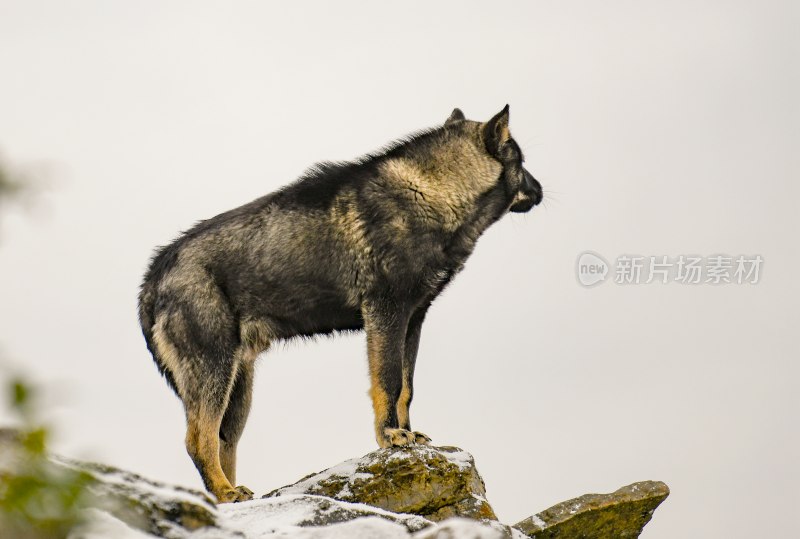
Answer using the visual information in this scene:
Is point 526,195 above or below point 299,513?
above

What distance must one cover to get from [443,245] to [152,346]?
3.10m

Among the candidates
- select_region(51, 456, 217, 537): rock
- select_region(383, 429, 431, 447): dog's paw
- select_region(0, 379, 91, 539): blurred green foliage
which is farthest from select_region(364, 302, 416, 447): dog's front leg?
select_region(0, 379, 91, 539): blurred green foliage

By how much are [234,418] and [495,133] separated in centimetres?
403

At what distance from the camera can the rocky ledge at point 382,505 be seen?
5.11 metres

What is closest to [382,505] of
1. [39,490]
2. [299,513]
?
[299,513]

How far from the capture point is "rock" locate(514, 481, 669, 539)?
32.4 feet

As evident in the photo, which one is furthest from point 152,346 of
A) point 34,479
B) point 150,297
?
point 34,479

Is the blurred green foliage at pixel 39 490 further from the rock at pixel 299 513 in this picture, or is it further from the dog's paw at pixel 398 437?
the dog's paw at pixel 398 437

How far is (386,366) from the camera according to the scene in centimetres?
978

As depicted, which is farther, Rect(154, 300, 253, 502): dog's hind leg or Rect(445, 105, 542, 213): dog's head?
Rect(445, 105, 542, 213): dog's head

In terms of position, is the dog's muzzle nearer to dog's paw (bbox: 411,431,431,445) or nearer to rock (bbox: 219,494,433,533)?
dog's paw (bbox: 411,431,431,445)

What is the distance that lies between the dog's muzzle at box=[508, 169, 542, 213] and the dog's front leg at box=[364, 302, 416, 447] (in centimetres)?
207

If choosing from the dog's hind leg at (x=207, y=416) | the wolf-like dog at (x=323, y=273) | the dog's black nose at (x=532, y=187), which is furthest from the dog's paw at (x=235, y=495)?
the dog's black nose at (x=532, y=187)

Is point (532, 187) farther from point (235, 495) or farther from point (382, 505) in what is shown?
point (235, 495)
